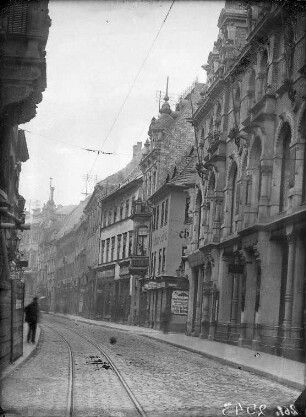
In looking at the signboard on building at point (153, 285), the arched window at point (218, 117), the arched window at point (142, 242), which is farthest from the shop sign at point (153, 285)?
the arched window at point (218, 117)

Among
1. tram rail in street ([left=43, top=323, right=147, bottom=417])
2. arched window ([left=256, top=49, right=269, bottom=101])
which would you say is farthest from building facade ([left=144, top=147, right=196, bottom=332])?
arched window ([left=256, top=49, right=269, bottom=101])

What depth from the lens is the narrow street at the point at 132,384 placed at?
33.6 ft

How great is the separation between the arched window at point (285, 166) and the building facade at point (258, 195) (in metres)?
0.03

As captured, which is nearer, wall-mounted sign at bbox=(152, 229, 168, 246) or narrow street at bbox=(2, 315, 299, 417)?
narrow street at bbox=(2, 315, 299, 417)

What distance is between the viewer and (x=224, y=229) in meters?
24.6

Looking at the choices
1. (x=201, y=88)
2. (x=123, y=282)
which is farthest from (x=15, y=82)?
(x=201, y=88)

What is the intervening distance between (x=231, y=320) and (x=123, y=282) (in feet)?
18.2

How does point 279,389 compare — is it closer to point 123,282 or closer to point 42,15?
point 123,282

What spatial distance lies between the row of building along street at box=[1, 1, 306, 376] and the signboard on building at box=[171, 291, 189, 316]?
0.07 m

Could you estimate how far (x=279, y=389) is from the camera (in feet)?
43.5

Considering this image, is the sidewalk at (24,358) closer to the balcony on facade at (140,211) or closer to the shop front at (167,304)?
the shop front at (167,304)

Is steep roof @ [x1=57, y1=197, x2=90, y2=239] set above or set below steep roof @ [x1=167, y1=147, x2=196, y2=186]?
below

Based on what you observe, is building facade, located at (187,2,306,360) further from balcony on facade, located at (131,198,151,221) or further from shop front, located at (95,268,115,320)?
shop front, located at (95,268,115,320)

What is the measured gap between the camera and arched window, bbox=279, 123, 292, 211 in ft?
67.1
